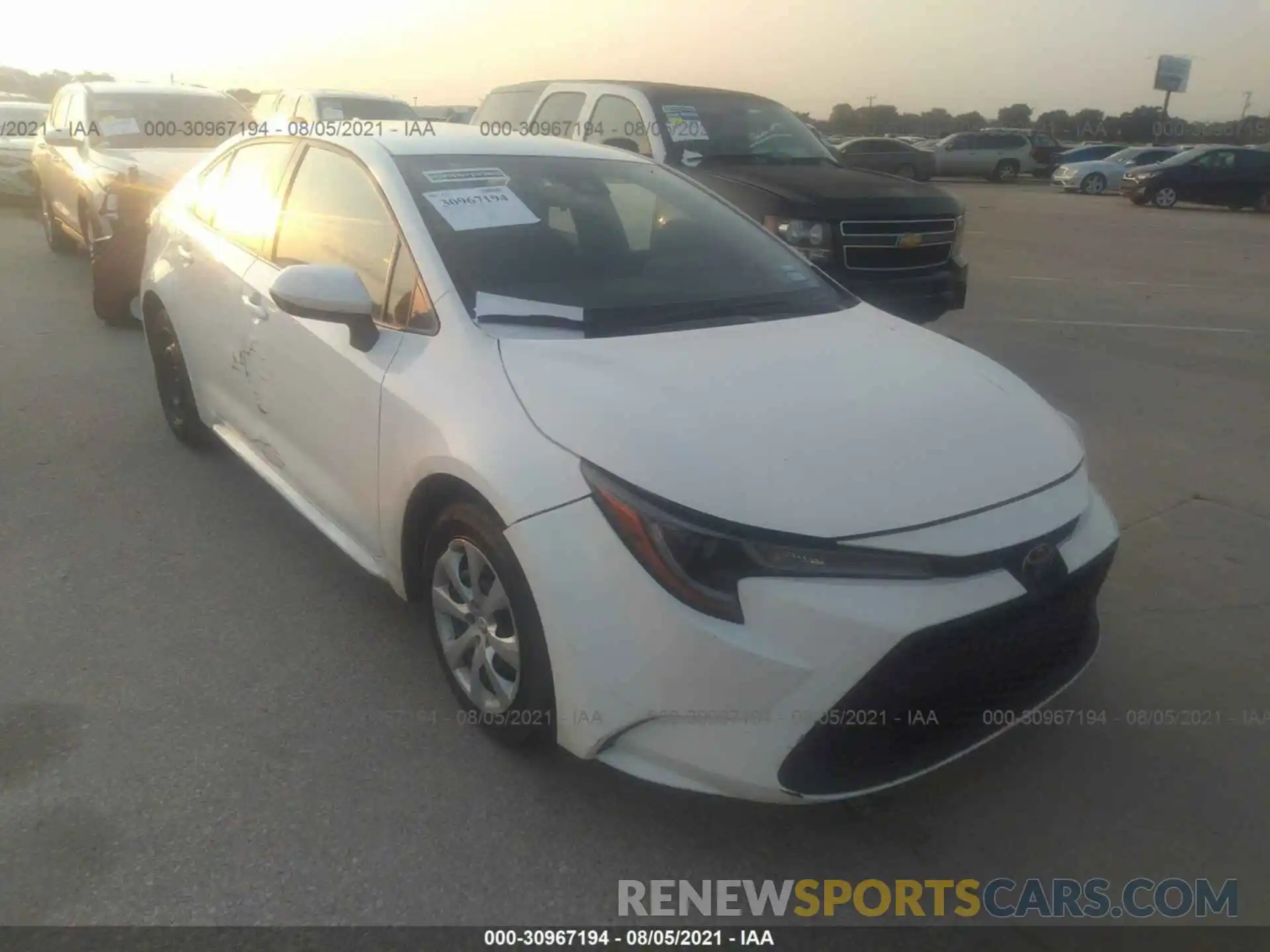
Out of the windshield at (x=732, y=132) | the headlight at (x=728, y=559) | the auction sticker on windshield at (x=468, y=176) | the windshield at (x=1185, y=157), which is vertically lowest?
the headlight at (x=728, y=559)

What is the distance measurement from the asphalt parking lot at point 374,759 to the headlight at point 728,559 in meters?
0.78

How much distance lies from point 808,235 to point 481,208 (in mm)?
3890

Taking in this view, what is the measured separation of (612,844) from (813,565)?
93cm

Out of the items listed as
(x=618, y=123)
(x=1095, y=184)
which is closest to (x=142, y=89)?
(x=618, y=123)

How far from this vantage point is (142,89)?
9.49m

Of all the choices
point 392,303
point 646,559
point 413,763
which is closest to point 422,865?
point 413,763

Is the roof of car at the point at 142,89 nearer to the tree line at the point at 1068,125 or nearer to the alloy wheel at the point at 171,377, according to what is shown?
the alloy wheel at the point at 171,377

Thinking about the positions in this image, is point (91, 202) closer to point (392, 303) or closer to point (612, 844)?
point (392, 303)

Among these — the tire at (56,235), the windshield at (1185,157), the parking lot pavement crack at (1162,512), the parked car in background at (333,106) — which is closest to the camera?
the parking lot pavement crack at (1162,512)

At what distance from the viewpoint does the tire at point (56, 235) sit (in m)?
10.5

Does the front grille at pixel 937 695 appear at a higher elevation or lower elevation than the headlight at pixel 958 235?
lower

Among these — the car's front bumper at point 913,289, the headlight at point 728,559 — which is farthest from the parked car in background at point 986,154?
the headlight at point 728,559

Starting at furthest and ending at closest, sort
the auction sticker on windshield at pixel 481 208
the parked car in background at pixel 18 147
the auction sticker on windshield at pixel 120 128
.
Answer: the parked car in background at pixel 18 147
the auction sticker on windshield at pixel 120 128
the auction sticker on windshield at pixel 481 208

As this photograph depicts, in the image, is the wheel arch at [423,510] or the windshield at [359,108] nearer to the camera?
the wheel arch at [423,510]
